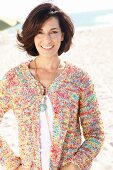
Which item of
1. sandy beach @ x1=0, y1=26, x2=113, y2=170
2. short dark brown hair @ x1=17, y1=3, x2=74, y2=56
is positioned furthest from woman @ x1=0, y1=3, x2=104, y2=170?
sandy beach @ x1=0, y1=26, x2=113, y2=170

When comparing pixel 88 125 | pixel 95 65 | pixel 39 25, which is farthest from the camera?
pixel 95 65

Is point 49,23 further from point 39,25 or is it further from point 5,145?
point 5,145

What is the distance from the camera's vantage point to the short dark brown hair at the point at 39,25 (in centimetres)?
236

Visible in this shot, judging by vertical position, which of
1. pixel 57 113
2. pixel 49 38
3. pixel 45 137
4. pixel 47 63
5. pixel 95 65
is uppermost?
pixel 49 38

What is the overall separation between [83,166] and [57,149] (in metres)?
0.21

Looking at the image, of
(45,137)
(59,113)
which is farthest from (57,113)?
(45,137)

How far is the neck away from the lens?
8.36 ft

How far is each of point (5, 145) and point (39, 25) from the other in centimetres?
79

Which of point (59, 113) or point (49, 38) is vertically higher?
point (49, 38)

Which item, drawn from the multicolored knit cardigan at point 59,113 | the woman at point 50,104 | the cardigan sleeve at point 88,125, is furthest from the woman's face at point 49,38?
the cardigan sleeve at point 88,125

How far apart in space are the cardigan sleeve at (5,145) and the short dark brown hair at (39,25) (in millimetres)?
272

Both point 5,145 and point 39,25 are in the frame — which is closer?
point 39,25

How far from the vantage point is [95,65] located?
14.4m

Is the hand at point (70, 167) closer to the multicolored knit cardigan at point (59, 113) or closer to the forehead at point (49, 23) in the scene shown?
the multicolored knit cardigan at point (59, 113)
